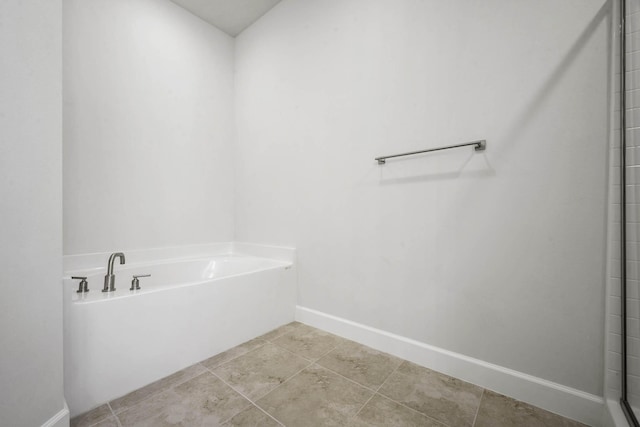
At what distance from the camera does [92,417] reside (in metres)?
1.06

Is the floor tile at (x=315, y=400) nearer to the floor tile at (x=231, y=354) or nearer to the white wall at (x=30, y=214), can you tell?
the floor tile at (x=231, y=354)

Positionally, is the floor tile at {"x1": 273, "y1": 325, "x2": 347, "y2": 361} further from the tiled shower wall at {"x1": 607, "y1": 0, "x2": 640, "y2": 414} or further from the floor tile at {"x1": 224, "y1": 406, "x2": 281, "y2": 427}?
the tiled shower wall at {"x1": 607, "y1": 0, "x2": 640, "y2": 414}

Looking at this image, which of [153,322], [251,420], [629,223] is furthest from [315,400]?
[629,223]

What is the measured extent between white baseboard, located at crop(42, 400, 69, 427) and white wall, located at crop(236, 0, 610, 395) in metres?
1.34

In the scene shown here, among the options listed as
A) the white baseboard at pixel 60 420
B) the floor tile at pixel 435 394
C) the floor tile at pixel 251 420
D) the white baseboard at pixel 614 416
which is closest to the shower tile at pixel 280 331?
the floor tile at pixel 251 420

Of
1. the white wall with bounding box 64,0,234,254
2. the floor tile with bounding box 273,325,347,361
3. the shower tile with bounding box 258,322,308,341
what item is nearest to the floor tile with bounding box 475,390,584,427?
the floor tile with bounding box 273,325,347,361

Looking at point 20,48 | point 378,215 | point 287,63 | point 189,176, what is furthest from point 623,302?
point 189,176

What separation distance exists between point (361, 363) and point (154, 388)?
1.03m

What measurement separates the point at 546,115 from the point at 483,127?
23cm

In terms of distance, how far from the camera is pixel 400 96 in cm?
154

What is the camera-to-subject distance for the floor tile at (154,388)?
1134 mm

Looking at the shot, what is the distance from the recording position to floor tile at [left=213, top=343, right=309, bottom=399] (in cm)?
125

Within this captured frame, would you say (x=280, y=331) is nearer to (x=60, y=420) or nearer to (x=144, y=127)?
(x=60, y=420)

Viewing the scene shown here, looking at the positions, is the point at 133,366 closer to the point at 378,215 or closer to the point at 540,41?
the point at 378,215
